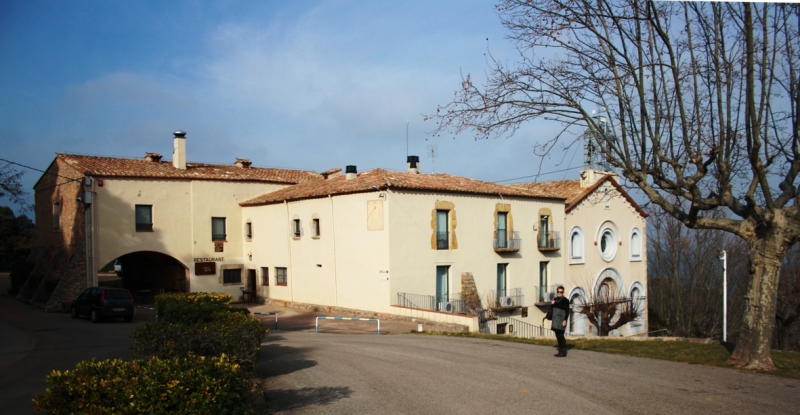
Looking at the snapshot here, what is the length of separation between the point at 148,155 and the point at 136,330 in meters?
25.0

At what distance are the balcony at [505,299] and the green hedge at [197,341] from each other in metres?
19.2

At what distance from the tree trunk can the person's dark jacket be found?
3229mm

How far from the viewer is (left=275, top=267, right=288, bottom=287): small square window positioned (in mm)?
30211

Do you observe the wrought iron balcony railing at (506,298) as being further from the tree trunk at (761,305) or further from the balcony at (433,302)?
the tree trunk at (761,305)

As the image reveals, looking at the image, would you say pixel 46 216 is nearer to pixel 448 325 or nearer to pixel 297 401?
pixel 448 325

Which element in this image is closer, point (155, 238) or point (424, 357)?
point (424, 357)

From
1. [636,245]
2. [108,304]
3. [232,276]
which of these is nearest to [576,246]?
[636,245]

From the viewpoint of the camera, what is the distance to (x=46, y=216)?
3441 cm

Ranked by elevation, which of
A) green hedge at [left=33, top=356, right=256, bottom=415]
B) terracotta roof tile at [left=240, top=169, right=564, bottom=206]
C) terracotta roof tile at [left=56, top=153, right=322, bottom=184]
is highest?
terracotta roof tile at [left=56, top=153, right=322, bottom=184]

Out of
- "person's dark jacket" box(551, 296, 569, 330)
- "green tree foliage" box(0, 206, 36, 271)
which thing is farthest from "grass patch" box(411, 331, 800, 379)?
"green tree foliage" box(0, 206, 36, 271)

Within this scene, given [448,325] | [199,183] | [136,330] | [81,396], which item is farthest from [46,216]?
[81,396]

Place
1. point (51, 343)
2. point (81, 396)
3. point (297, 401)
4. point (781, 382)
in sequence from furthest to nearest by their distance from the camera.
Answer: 1. point (51, 343)
2. point (781, 382)
3. point (297, 401)
4. point (81, 396)

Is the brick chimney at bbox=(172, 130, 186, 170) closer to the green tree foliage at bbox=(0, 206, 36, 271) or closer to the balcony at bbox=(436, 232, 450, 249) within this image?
the balcony at bbox=(436, 232, 450, 249)

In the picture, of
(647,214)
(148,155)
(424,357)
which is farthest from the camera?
(647,214)
